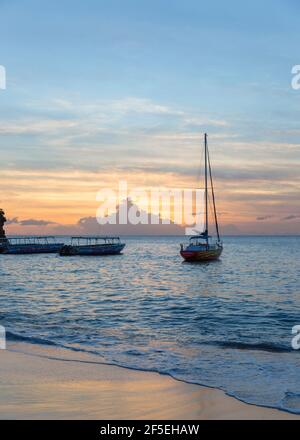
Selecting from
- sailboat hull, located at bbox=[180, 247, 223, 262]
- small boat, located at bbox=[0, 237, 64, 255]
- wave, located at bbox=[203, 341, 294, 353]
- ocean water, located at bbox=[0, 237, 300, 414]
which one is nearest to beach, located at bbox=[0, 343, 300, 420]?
ocean water, located at bbox=[0, 237, 300, 414]

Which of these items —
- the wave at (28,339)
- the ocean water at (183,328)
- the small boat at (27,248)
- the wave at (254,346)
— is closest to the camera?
the ocean water at (183,328)

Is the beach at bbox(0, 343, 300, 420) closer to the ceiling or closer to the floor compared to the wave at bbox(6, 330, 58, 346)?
closer to the ceiling

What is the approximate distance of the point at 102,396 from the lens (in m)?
10.1

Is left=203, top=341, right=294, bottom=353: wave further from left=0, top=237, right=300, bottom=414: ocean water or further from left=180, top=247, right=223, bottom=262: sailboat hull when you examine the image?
left=180, top=247, right=223, bottom=262: sailboat hull

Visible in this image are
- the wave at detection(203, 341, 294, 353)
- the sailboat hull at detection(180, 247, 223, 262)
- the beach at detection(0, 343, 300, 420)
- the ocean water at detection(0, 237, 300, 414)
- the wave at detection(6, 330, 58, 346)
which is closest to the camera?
the beach at detection(0, 343, 300, 420)

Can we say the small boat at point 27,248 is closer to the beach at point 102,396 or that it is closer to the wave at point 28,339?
the wave at point 28,339

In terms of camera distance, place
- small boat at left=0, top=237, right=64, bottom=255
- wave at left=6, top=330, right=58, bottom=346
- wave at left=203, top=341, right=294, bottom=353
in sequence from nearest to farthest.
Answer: wave at left=203, top=341, right=294, bottom=353 < wave at left=6, top=330, right=58, bottom=346 < small boat at left=0, top=237, right=64, bottom=255

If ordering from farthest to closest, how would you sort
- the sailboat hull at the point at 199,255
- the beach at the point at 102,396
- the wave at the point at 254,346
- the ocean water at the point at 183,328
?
the sailboat hull at the point at 199,255
the wave at the point at 254,346
the ocean water at the point at 183,328
the beach at the point at 102,396

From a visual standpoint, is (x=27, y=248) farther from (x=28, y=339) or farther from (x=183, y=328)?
(x=28, y=339)

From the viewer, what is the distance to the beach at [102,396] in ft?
29.5

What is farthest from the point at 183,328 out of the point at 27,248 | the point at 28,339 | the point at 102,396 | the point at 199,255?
the point at 27,248

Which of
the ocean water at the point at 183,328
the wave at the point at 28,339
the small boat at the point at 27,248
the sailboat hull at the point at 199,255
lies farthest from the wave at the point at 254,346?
the small boat at the point at 27,248

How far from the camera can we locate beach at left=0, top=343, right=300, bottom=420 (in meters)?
9.00

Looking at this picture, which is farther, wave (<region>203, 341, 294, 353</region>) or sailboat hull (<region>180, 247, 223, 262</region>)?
sailboat hull (<region>180, 247, 223, 262</region>)
